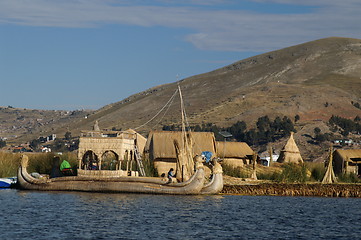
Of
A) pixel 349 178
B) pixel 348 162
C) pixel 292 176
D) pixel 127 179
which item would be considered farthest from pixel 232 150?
pixel 127 179

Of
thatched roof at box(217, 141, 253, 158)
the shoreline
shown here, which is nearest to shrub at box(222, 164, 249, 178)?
the shoreline

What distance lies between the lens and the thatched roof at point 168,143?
5650 centimetres

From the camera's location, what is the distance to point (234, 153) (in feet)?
211

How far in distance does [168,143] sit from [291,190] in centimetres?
1291

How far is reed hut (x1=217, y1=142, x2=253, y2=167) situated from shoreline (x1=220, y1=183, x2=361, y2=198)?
13.9m

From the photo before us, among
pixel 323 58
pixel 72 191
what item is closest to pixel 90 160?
pixel 72 191

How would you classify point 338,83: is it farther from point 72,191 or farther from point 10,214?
point 10,214

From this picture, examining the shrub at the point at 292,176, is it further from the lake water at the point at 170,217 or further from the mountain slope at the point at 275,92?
the mountain slope at the point at 275,92

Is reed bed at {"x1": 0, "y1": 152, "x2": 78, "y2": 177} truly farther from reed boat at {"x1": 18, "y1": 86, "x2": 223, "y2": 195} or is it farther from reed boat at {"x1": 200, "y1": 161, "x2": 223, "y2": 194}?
reed boat at {"x1": 200, "y1": 161, "x2": 223, "y2": 194}

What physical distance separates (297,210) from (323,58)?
14933 centimetres

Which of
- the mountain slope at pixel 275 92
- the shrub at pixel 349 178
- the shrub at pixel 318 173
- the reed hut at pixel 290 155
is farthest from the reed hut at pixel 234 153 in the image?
the mountain slope at pixel 275 92

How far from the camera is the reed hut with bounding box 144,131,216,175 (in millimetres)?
56031

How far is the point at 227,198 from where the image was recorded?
44.0m

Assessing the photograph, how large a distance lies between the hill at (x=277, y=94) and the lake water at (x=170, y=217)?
63.0 metres
